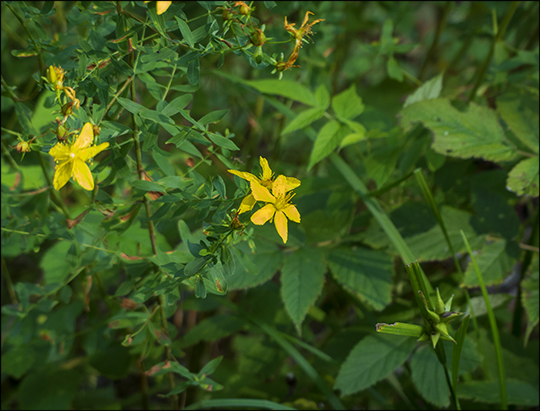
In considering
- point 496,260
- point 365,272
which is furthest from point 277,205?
point 496,260

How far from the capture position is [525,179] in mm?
1240

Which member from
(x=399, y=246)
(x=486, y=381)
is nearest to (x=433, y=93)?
(x=399, y=246)

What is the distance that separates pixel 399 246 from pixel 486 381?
0.50 metres

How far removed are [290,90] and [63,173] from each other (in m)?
0.81

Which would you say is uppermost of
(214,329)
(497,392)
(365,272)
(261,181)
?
(261,181)

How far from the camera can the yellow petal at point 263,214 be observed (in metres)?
0.66

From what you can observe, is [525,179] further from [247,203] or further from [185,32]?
[185,32]

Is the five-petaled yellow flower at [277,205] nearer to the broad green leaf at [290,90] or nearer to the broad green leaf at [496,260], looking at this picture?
the broad green leaf at [290,90]

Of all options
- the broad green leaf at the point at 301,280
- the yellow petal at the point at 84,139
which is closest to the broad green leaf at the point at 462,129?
the broad green leaf at the point at 301,280

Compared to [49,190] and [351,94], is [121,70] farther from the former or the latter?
[351,94]

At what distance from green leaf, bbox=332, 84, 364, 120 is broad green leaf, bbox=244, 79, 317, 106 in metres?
0.07

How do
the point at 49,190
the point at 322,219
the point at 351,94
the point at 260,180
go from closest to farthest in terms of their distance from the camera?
the point at 260,180
the point at 49,190
the point at 351,94
the point at 322,219

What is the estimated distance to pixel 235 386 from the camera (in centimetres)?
148

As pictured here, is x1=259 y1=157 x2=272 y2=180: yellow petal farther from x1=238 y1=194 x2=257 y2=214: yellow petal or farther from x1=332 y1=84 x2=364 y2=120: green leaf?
x1=332 y1=84 x2=364 y2=120: green leaf
